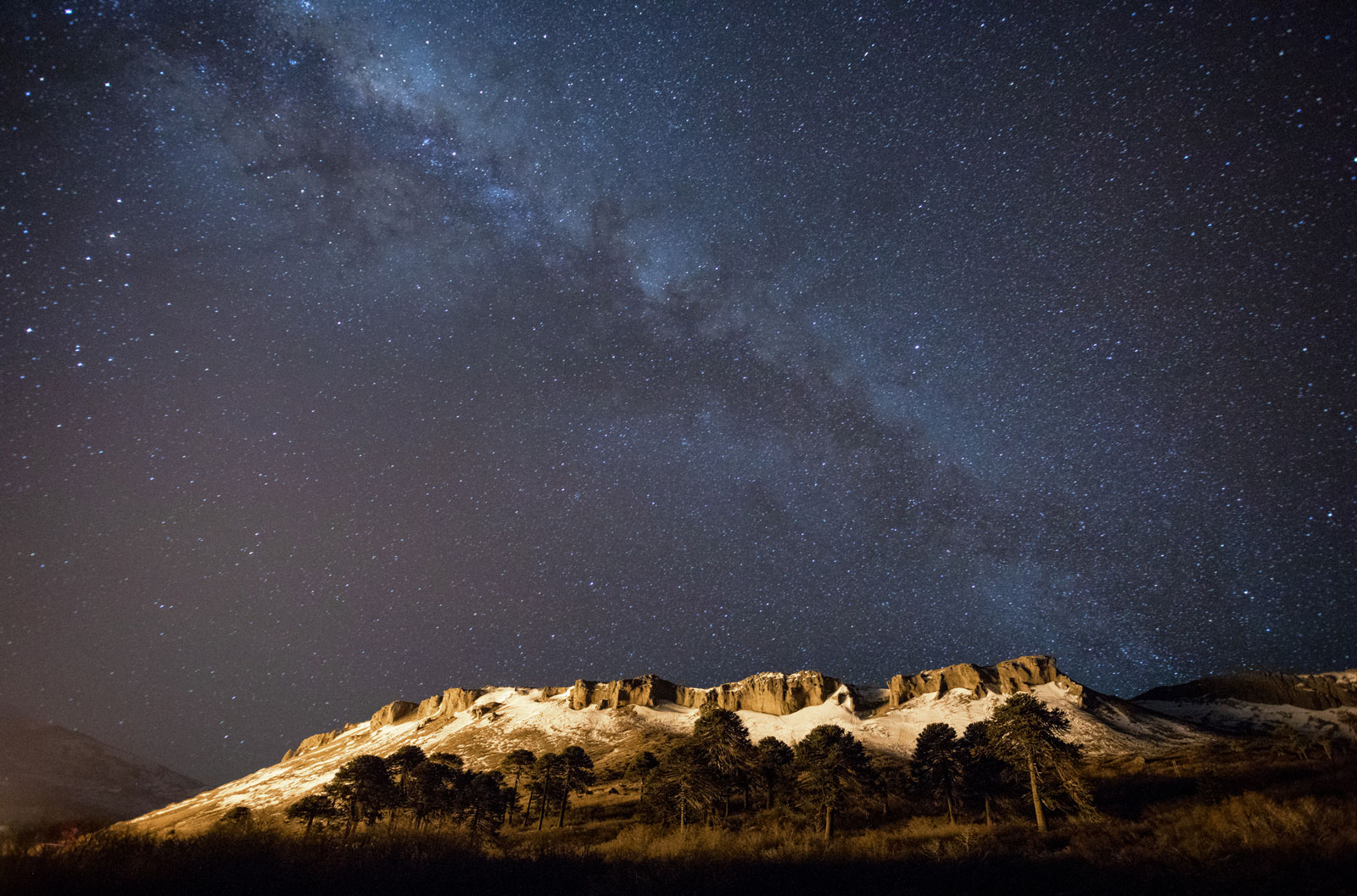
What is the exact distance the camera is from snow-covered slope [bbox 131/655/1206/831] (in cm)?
10269

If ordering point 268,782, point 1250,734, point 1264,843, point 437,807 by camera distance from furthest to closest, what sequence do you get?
point 268,782 → point 1250,734 → point 437,807 → point 1264,843

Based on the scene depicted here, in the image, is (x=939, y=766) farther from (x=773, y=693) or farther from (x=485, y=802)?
(x=773, y=693)

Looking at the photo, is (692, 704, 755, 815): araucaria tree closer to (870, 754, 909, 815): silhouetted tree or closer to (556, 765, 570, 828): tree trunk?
(870, 754, 909, 815): silhouetted tree

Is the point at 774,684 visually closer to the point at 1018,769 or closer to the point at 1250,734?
the point at 1250,734

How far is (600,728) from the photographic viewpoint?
135375 millimetres

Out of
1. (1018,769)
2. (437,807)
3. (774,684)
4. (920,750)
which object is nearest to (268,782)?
(437,807)

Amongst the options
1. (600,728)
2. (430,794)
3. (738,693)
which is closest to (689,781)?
(430,794)

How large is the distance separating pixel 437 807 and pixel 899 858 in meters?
51.3

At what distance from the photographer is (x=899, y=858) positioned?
14.3m

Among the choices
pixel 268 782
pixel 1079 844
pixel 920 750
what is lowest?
pixel 268 782

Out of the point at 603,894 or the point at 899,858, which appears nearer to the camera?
the point at 603,894

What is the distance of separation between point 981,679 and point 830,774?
141m

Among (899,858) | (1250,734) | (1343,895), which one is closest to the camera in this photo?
(1343,895)

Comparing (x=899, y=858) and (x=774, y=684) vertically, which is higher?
(x=899, y=858)
